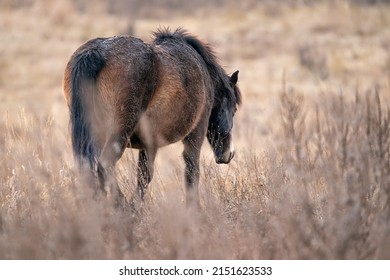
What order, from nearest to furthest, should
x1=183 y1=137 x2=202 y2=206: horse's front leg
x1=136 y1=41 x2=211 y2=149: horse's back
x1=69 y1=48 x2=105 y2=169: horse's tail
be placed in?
1. x1=69 y1=48 x2=105 y2=169: horse's tail
2. x1=136 y1=41 x2=211 y2=149: horse's back
3. x1=183 y1=137 x2=202 y2=206: horse's front leg

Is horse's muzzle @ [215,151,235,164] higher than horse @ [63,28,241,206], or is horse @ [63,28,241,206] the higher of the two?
horse @ [63,28,241,206]

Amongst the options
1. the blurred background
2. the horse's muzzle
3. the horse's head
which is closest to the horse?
the horse's head

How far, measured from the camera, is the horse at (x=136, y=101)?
17.7 ft

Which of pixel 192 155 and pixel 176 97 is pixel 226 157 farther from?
pixel 176 97

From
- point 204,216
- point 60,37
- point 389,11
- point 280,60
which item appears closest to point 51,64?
point 60,37

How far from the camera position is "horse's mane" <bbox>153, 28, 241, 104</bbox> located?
686 cm

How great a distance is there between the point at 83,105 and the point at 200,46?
2.03m

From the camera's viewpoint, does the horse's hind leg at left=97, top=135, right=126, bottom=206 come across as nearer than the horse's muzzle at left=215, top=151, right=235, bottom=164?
Yes

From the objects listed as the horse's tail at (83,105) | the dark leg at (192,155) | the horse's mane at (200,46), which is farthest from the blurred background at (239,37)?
the horse's tail at (83,105)

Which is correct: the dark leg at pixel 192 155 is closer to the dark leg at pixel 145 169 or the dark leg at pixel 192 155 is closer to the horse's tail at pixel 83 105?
the dark leg at pixel 145 169

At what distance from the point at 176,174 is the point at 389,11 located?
66.5 ft

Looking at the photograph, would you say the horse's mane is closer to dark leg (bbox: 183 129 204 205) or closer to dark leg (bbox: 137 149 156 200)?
dark leg (bbox: 183 129 204 205)

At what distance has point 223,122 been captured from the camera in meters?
7.57
